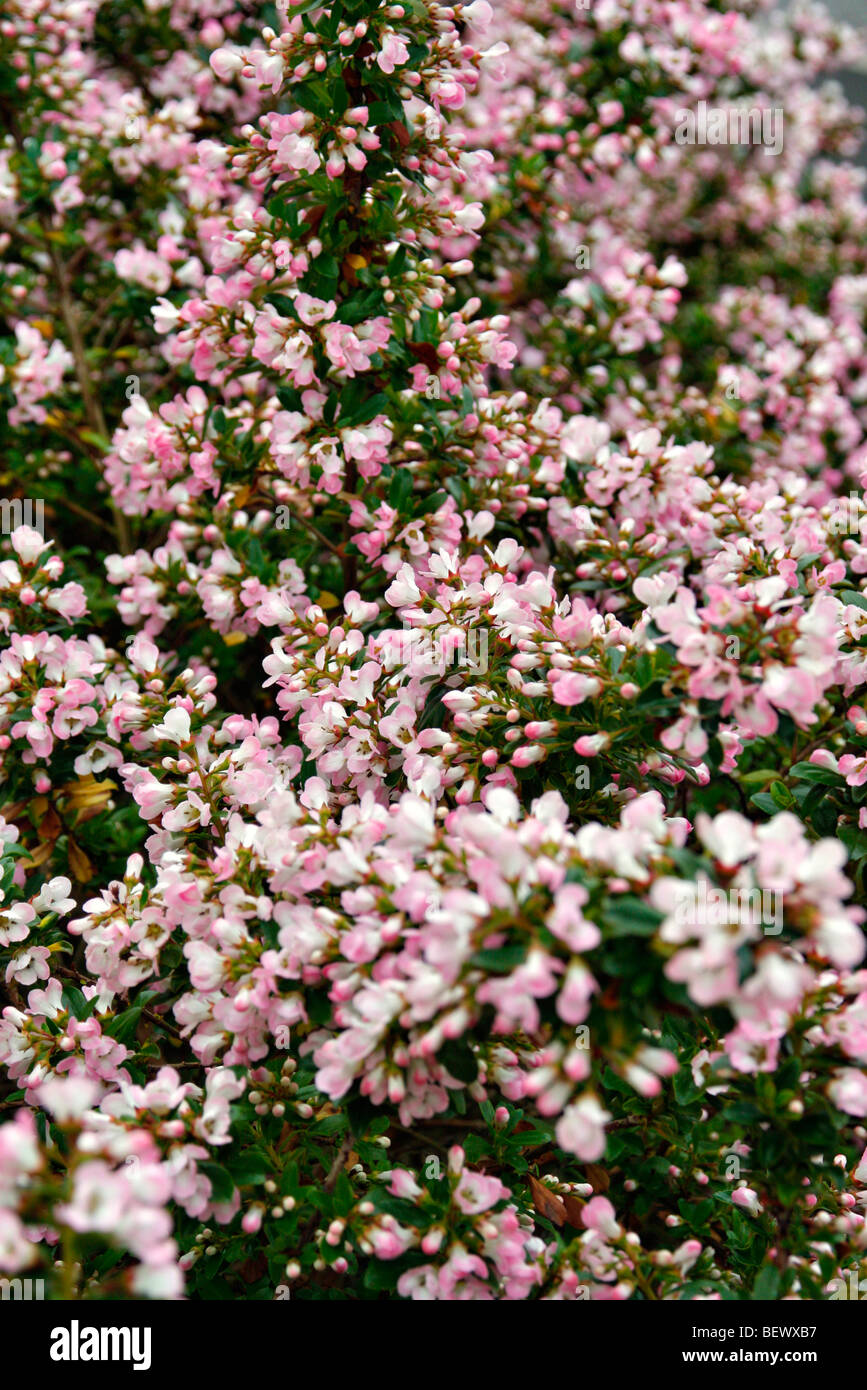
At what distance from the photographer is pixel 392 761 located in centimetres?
192

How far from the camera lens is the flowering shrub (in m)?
1.31

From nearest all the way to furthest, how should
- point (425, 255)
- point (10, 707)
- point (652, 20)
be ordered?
point (10, 707) → point (425, 255) → point (652, 20)

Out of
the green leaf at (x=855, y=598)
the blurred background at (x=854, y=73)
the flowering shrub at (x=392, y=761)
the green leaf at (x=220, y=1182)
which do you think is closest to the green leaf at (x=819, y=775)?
the flowering shrub at (x=392, y=761)

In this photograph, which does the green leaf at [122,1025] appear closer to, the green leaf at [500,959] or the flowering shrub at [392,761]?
the flowering shrub at [392,761]

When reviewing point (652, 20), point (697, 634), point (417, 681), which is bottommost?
point (417, 681)

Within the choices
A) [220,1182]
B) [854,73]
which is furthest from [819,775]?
[854,73]

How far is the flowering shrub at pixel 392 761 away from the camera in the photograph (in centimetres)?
131

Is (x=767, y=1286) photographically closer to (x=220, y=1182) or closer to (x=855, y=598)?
(x=220, y=1182)

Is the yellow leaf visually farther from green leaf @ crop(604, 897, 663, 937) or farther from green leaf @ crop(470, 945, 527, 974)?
green leaf @ crop(604, 897, 663, 937)

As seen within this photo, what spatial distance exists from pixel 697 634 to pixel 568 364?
203cm

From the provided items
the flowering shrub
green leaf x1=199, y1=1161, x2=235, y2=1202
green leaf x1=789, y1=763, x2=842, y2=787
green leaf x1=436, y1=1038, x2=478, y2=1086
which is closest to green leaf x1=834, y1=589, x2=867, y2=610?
the flowering shrub

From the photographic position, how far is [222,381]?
238cm

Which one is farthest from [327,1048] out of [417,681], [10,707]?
[10,707]
